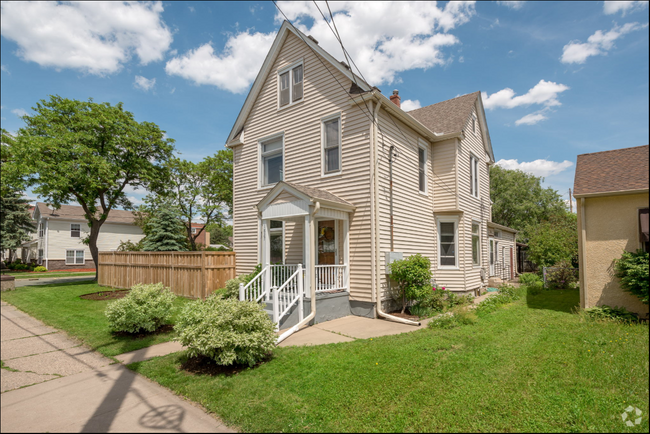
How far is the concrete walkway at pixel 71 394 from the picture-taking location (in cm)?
247

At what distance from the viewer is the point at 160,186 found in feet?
64.6

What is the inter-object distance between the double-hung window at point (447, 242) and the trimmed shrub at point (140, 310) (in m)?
9.55

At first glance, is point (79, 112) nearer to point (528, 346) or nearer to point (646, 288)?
point (528, 346)

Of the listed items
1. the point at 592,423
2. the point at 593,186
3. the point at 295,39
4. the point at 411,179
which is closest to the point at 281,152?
the point at 295,39

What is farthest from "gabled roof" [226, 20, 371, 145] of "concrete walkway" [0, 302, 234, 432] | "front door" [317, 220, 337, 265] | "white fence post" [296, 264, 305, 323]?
"concrete walkway" [0, 302, 234, 432]

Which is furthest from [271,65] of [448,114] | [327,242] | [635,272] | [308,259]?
[635,272]

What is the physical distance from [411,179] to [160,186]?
1465cm

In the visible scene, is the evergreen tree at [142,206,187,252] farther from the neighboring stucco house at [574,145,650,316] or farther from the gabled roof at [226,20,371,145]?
the neighboring stucco house at [574,145,650,316]

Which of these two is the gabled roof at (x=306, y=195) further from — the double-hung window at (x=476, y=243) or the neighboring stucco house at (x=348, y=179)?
the double-hung window at (x=476, y=243)

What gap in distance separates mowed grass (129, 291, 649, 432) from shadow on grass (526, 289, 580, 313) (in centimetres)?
320

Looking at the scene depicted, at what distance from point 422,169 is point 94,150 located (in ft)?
43.1

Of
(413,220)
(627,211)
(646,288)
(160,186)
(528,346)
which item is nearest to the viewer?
(528,346)

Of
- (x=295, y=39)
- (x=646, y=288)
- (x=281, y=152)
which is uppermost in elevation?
(x=295, y=39)

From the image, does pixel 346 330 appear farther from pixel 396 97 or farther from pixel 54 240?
pixel 396 97
